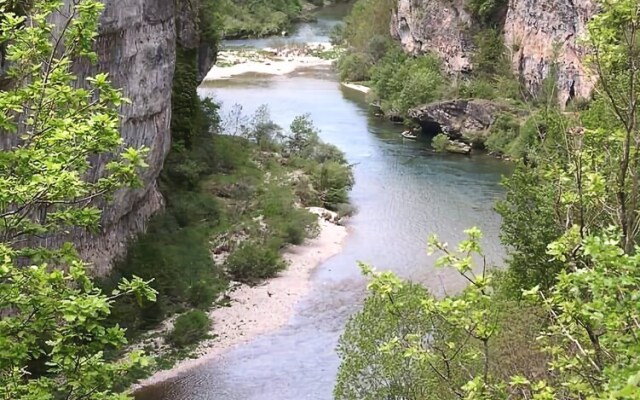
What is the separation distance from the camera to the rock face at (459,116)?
164 ft

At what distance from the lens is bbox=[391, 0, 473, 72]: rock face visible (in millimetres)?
57469

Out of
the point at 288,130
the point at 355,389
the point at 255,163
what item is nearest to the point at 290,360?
the point at 355,389

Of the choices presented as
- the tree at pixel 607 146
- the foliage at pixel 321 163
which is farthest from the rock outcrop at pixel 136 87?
the tree at pixel 607 146

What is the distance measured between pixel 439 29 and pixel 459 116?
11084 millimetres

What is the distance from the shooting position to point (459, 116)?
170 feet

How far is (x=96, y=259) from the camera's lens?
80.9 ft

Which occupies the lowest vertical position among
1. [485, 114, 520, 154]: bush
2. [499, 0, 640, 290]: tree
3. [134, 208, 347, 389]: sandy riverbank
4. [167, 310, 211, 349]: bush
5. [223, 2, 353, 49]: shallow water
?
[134, 208, 347, 389]: sandy riverbank

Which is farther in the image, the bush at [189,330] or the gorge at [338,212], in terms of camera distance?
the bush at [189,330]

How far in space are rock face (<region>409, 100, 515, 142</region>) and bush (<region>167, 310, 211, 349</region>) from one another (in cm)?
2848

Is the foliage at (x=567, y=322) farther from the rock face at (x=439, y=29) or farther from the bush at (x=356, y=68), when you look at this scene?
the bush at (x=356, y=68)

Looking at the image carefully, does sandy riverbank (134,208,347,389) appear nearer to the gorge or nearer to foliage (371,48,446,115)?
the gorge

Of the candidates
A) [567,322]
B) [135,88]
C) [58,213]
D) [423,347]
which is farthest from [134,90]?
[567,322]

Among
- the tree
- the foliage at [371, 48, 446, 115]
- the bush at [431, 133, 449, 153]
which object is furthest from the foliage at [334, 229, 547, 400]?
the foliage at [371, 48, 446, 115]

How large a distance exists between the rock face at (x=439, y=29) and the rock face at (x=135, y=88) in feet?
110
